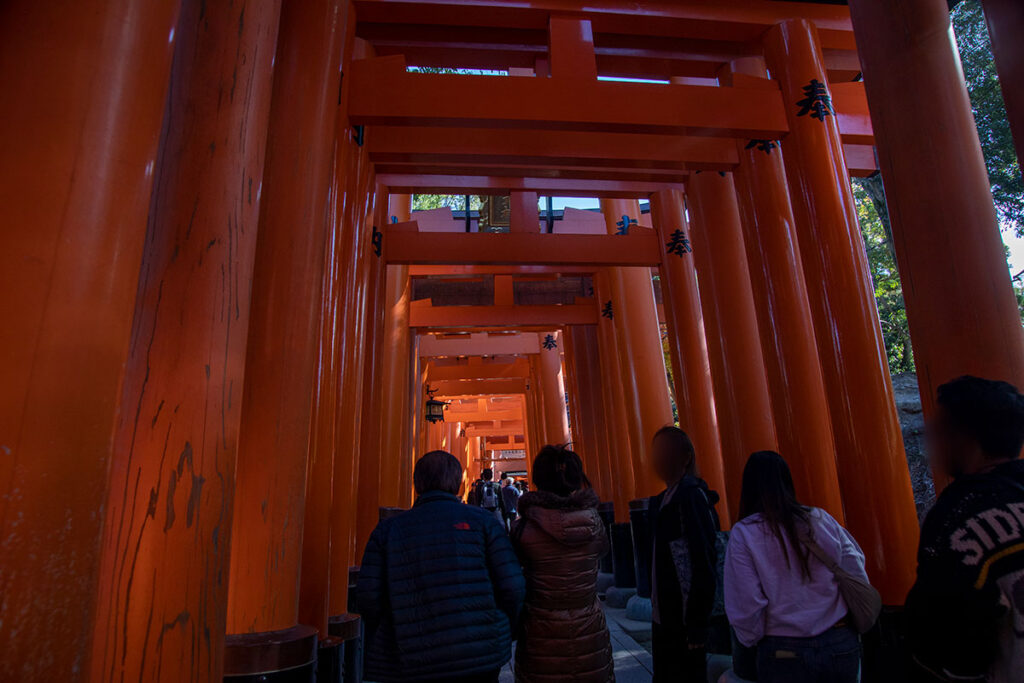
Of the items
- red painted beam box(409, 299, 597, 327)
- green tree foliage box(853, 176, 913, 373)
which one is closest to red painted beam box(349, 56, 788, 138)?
red painted beam box(409, 299, 597, 327)

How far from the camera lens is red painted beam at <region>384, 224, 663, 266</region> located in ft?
21.0

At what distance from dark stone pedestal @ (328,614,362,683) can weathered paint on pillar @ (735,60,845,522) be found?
315 centimetres

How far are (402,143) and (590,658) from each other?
162 inches

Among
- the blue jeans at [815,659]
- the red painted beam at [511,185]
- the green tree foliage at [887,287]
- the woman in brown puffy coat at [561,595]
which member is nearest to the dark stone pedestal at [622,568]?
the red painted beam at [511,185]

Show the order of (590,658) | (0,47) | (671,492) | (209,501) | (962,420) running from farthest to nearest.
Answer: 1. (671,492)
2. (590,658)
3. (209,501)
4. (962,420)
5. (0,47)

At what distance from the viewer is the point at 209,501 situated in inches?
66.8

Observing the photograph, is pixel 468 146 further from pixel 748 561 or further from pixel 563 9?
pixel 748 561

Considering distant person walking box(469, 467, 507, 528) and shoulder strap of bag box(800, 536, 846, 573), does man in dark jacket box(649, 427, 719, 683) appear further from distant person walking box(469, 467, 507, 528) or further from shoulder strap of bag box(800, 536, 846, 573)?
distant person walking box(469, 467, 507, 528)

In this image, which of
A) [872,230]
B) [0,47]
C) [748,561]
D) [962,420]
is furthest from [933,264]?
[872,230]

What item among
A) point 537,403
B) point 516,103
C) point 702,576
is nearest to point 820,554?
point 702,576

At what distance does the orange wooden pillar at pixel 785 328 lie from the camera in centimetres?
428

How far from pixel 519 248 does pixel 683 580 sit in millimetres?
4662

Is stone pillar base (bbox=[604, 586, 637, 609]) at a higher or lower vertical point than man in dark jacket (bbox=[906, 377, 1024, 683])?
lower

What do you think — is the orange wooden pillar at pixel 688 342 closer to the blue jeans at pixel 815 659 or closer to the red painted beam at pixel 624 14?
the red painted beam at pixel 624 14
